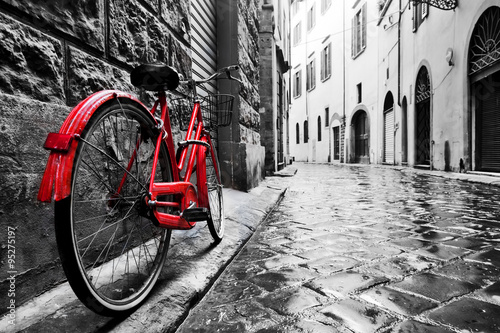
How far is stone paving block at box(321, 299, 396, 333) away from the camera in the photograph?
145 centimetres

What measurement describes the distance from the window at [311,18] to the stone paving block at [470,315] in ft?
80.6

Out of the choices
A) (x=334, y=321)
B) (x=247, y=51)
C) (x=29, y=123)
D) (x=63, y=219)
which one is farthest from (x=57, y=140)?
(x=247, y=51)

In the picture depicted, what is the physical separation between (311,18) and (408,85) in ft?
47.7

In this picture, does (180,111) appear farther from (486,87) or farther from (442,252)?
(486,87)

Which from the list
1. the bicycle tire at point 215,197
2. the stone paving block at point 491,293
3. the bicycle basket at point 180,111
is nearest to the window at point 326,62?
the bicycle basket at point 180,111

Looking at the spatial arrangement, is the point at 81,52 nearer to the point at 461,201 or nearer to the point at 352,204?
the point at 352,204

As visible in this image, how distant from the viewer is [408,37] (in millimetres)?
12281

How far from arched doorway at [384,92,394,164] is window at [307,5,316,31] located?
1134 cm

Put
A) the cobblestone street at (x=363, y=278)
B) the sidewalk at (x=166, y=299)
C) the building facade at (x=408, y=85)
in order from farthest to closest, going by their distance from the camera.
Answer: the building facade at (x=408, y=85) < the cobblestone street at (x=363, y=278) < the sidewalk at (x=166, y=299)

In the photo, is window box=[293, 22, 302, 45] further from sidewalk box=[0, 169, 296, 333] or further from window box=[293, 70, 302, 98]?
sidewalk box=[0, 169, 296, 333]

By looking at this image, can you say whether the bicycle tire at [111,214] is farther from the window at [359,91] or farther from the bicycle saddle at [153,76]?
the window at [359,91]

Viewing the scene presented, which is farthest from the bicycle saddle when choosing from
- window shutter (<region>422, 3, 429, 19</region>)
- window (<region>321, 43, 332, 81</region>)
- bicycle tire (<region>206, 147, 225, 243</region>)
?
window (<region>321, 43, 332, 81</region>)

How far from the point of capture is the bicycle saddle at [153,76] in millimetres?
1688

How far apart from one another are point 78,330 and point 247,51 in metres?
4.82
